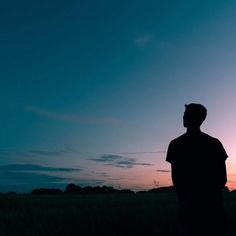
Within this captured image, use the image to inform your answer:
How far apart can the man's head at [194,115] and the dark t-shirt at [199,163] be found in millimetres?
120

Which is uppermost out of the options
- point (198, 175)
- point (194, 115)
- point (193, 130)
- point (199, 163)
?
point (194, 115)

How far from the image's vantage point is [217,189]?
238 inches

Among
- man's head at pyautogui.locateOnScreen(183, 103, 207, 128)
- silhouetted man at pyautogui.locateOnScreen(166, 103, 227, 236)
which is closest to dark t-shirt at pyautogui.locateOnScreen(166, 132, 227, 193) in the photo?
silhouetted man at pyautogui.locateOnScreen(166, 103, 227, 236)

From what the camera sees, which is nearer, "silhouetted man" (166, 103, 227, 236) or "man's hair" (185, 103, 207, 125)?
"silhouetted man" (166, 103, 227, 236)

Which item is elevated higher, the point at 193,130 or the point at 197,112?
the point at 197,112

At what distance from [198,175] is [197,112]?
0.75 metres

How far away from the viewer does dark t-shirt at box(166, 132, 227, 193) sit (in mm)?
6023

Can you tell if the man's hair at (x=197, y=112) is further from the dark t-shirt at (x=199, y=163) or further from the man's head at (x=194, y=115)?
the dark t-shirt at (x=199, y=163)

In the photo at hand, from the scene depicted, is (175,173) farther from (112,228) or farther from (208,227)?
(112,228)

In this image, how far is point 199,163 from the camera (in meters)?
6.06

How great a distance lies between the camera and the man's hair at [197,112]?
20.0 ft

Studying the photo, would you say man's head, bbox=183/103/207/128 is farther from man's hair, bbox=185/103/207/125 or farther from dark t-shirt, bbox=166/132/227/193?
dark t-shirt, bbox=166/132/227/193

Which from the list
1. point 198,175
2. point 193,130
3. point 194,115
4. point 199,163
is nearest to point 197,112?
point 194,115

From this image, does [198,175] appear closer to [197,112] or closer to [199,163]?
[199,163]
